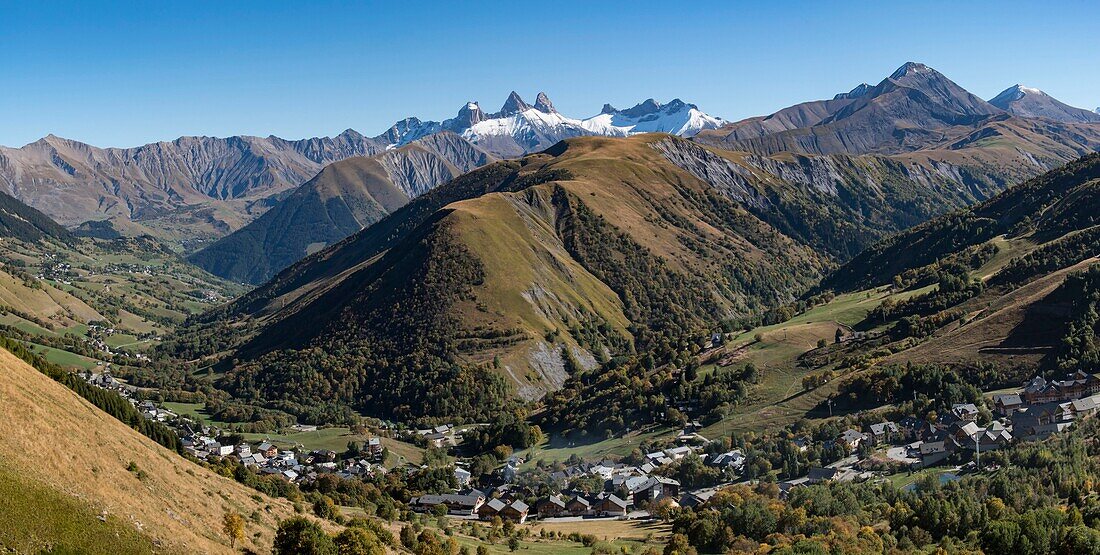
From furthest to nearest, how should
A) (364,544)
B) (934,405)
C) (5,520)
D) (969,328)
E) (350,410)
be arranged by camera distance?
1. (350,410)
2. (969,328)
3. (934,405)
4. (364,544)
5. (5,520)

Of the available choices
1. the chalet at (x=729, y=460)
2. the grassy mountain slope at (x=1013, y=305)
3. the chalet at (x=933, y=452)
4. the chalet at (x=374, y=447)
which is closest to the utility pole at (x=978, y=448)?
the chalet at (x=933, y=452)

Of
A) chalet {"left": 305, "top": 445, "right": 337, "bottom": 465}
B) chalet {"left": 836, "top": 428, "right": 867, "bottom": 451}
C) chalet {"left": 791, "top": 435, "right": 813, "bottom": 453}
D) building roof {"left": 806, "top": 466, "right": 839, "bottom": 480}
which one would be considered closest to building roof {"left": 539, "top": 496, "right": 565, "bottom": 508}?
building roof {"left": 806, "top": 466, "right": 839, "bottom": 480}

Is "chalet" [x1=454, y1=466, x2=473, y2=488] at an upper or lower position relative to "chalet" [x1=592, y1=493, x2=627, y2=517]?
upper

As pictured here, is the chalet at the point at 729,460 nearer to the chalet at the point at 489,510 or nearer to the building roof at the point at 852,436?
the building roof at the point at 852,436

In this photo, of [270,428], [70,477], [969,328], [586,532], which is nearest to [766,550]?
[586,532]

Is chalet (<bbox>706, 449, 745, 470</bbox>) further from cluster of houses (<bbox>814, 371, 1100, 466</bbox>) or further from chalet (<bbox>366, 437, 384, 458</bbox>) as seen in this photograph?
chalet (<bbox>366, 437, 384, 458</bbox>)

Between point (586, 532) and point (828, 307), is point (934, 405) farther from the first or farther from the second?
point (828, 307)

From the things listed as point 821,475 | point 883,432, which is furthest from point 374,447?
point 883,432
